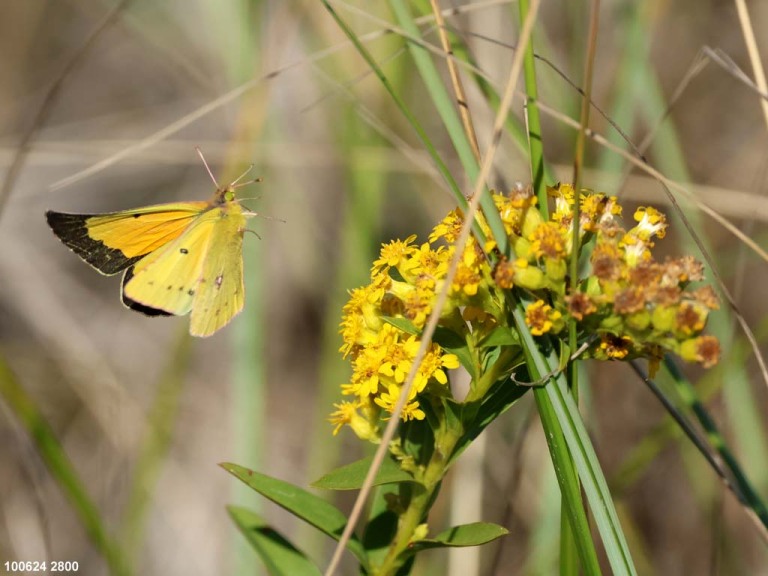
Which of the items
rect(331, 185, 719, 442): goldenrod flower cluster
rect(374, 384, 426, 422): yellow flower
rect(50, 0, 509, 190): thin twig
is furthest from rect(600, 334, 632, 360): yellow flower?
rect(50, 0, 509, 190): thin twig

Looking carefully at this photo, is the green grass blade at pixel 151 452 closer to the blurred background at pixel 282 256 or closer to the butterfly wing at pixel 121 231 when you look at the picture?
the blurred background at pixel 282 256

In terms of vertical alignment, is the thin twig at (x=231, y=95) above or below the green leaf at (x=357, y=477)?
above

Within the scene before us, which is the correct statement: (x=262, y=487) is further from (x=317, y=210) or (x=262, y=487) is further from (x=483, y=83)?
(x=317, y=210)

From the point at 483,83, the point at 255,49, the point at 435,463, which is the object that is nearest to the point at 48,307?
the point at 255,49

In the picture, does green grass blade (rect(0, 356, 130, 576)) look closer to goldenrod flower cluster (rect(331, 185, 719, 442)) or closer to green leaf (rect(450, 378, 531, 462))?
goldenrod flower cluster (rect(331, 185, 719, 442))

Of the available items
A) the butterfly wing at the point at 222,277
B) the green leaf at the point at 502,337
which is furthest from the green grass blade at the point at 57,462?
the green leaf at the point at 502,337
